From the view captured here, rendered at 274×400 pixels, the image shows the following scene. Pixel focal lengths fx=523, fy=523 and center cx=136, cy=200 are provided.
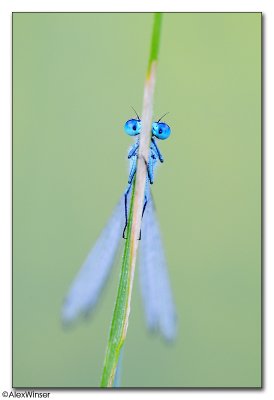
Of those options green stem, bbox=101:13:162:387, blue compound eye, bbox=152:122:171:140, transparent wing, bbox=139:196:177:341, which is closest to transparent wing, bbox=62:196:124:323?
transparent wing, bbox=139:196:177:341

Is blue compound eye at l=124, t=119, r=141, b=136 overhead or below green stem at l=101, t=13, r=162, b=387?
overhead

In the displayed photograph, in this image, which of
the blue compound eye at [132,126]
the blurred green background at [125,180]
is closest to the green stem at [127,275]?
the blue compound eye at [132,126]

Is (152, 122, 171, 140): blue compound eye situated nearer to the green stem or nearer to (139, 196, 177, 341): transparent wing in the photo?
(139, 196, 177, 341): transparent wing

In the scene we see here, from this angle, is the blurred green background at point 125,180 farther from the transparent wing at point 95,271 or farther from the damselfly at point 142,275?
the transparent wing at point 95,271

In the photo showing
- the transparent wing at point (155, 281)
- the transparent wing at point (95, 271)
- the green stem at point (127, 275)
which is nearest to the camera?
the green stem at point (127, 275)

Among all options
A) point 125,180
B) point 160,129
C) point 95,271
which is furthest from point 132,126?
point 125,180
